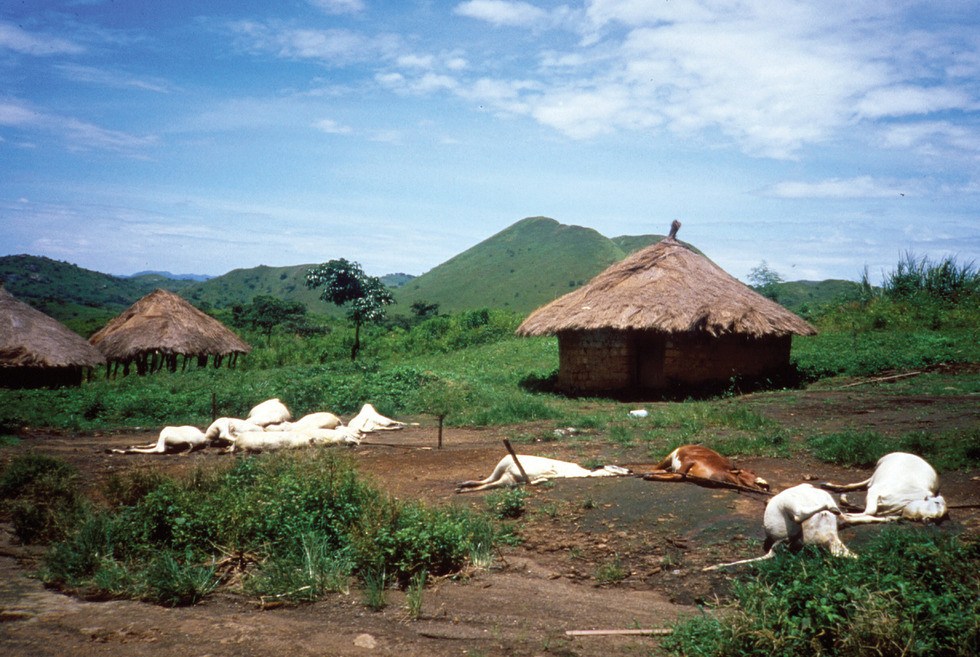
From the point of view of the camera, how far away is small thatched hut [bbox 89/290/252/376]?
20.6 meters

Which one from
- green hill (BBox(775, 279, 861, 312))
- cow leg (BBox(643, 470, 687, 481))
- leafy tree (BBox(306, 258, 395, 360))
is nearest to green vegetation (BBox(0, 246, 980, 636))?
cow leg (BBox(643, 470, 687, 481))

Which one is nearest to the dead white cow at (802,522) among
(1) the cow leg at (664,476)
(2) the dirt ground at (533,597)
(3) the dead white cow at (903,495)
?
(2) the dirt ground at (533,597)

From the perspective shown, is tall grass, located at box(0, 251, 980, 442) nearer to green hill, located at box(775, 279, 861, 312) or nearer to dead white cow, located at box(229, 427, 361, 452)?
dead white cow, located at box(229, 427, 361, 452)

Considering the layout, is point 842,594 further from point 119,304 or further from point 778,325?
point 119,304

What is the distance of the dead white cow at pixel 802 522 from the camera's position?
177 inches

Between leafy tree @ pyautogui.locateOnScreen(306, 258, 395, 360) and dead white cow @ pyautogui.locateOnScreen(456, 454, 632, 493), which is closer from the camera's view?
dead white cow @ pyautogui.locateOnScreen(456, 454, 632, 493)

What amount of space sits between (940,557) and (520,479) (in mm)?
4053

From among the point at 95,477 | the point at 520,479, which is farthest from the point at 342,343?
the point at 520,479

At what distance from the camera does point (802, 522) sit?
4602 mm

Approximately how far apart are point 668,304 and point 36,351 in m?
16.0

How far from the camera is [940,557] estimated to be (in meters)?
3.86

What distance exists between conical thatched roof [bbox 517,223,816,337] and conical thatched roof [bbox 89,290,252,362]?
10.7 m

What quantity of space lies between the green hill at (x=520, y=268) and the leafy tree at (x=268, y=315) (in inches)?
631

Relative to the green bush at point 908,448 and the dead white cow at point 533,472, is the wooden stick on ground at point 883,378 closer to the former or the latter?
the green bush at point 908,448
